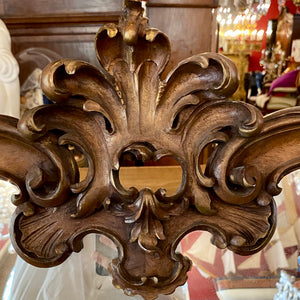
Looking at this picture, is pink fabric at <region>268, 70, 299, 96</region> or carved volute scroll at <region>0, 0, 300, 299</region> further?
pink fabric at <region>268, 70, 299, 96</region>

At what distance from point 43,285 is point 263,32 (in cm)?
525

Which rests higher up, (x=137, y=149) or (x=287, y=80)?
(x=287, y=80)

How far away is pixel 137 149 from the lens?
25 centimetres

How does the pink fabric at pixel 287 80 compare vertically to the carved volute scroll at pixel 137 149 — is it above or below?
above

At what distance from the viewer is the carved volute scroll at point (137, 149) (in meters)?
0.24

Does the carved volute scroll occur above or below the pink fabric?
below

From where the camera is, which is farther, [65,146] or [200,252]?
[200,252]

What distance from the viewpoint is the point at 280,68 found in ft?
13.9

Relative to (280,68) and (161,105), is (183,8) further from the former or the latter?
(280,68)

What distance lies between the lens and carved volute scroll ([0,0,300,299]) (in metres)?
0.24

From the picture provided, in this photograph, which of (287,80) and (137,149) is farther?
(287,80)

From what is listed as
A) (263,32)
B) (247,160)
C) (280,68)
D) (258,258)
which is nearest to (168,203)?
(247,160)

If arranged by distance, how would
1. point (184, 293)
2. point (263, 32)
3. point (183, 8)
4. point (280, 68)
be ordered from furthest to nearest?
point (263, 32), point (280, 68), point (183, 8), point (184, 293)

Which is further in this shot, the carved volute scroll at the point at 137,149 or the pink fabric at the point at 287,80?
the pink fabric at the point at 287,80
